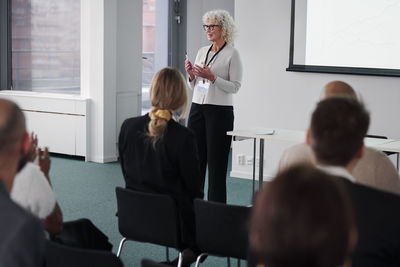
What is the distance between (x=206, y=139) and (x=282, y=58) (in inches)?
71.1

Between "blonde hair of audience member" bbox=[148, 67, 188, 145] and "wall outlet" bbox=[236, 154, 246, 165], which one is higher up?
"blonde hair of audience member" bbox=[148, 67, 188, 145]

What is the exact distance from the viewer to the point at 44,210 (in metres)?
2.25

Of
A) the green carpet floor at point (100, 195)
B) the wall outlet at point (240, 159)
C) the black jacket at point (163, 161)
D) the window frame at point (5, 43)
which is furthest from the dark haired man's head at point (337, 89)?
the window frame at point (5, 43)

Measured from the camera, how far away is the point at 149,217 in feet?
9.78

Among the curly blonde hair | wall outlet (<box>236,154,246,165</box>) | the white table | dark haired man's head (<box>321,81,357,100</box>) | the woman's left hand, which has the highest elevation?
the curly blonde hair

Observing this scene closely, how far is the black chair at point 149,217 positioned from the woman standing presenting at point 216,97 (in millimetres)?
1774

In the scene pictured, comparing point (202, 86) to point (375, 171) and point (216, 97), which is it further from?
point (375, 171)

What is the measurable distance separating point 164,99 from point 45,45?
5445 mm

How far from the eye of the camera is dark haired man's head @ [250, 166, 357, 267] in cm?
101

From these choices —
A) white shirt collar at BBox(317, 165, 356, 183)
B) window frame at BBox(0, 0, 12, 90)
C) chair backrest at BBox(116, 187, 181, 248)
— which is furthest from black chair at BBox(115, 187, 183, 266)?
window frame at BBox(0, 0, 12, 90)

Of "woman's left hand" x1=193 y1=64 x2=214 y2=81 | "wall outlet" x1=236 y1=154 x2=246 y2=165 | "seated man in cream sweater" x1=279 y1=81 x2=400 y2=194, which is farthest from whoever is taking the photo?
"wall outlet" x1=236 y1=154 x2=246 y2=165

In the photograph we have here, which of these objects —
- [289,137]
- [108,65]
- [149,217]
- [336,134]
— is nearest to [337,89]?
[149,217]

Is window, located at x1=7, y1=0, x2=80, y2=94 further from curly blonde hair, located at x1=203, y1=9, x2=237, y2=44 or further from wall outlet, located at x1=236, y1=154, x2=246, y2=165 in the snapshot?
curly blonde hair, located at x1=203, y1=9, x2=237, y2=44

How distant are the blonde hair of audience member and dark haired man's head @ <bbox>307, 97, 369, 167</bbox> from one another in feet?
4.48
